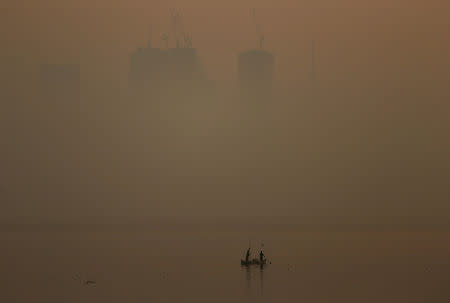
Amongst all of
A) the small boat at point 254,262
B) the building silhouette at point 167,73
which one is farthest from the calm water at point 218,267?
the building silhouette at point 167,73

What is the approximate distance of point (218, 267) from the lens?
10.7m

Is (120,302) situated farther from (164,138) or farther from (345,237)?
(345,237)

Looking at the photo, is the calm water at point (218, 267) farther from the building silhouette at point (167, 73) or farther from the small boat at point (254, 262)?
the building silhouette at point (167, 73)

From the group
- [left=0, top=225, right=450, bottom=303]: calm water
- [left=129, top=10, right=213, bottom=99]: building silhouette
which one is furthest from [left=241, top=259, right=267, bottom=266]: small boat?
[left=129, top=10, right=213, bottom=99]: building silhouette

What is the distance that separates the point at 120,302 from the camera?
24.4 ft

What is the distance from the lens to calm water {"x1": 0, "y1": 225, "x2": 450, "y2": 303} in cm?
801

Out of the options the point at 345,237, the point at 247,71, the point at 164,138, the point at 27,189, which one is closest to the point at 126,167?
the point at 164,138

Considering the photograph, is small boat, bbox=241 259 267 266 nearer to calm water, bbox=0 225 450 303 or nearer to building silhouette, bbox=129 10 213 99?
calm water, bbox=0 225 450 303

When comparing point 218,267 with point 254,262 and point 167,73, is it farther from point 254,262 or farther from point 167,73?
point 167,73

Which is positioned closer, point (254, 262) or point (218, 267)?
point (218, 267)

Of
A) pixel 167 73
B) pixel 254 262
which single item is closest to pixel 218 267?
pixel 254 262

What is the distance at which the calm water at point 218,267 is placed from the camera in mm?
8008

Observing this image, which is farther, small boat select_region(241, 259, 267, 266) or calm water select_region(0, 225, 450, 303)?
small boat select_region(241, 259, 267, 266)

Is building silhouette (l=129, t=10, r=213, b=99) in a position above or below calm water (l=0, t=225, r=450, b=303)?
above
